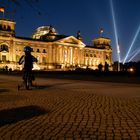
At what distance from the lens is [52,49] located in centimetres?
12619

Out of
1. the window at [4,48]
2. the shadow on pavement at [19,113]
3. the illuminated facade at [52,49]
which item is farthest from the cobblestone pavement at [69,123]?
the window at [4,48]

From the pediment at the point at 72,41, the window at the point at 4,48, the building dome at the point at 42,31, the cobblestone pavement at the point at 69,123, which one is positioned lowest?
the cobblestone pavement at the point at 69,123

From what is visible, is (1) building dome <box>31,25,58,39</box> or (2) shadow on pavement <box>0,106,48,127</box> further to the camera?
(1) building dome <box>31,25,58,39</box>

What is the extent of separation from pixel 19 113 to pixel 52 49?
118m

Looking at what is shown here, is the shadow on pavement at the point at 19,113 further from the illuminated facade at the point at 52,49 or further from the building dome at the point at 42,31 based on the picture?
the building dome at the point at 42,31

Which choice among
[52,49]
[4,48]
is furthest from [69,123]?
[52,49]

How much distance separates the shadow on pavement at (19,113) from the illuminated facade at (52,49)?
10093cm

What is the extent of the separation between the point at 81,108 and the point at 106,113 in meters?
1.20

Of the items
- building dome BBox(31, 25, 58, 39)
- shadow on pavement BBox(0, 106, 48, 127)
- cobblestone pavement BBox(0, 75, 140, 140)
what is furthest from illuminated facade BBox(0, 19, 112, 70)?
cobblestone pavement BBox(0, 75, 140, 140)

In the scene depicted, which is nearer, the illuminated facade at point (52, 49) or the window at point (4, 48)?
the window at point (4, 48)

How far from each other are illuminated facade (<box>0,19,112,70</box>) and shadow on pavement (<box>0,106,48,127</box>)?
100927 millimetres

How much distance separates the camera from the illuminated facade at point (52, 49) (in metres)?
110

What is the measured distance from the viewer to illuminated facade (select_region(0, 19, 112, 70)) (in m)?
110

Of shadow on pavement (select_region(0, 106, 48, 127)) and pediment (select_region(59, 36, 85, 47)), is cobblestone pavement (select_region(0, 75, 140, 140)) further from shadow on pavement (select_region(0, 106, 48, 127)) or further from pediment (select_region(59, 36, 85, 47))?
pediment (select_region(59, 36, 85, 47))
